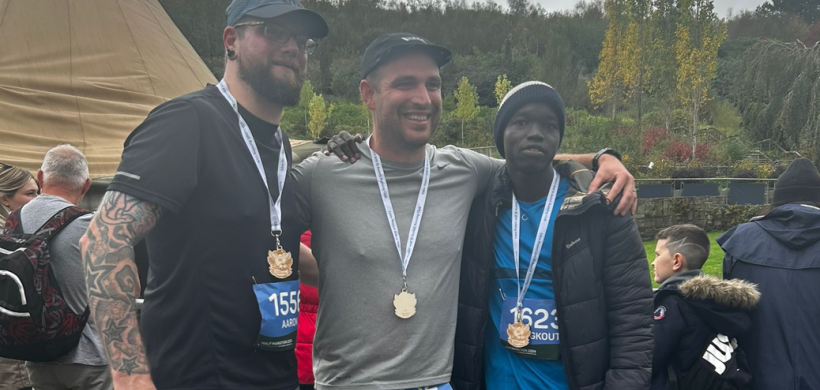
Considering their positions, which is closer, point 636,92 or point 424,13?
point 636,92

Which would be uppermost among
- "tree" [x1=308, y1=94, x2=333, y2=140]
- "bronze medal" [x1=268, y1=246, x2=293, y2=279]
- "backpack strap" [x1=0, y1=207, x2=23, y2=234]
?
"bronze medal" [x1=268, y1=246, x2=293, y2=279]

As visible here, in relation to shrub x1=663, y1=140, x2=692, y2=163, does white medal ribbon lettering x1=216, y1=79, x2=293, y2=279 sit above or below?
above

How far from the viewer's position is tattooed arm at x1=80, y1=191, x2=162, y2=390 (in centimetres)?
160

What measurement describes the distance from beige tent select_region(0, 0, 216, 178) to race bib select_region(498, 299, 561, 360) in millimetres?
5702

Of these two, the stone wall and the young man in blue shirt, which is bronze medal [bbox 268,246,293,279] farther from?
the stone wall

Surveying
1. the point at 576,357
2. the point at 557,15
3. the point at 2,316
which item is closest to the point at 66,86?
the point at 2,316

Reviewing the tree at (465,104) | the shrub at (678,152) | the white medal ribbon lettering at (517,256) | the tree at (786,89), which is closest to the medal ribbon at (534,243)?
the white medal ribbon lettering at (517,256)

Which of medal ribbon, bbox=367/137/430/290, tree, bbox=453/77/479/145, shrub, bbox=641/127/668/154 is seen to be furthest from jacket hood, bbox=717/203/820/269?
tree, bbox=453/77/479/145

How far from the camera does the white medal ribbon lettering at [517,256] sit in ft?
7.47

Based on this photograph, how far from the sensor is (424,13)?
69.1m

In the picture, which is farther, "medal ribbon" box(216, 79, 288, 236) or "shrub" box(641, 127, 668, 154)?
"shrub" box(641, 127, 668, 154)

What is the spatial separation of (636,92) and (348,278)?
3552 cm

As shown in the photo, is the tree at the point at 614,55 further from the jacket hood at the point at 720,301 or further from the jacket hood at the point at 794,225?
the jacket hood at the point at 720,301

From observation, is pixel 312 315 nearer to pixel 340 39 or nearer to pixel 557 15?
pixel 340 39
